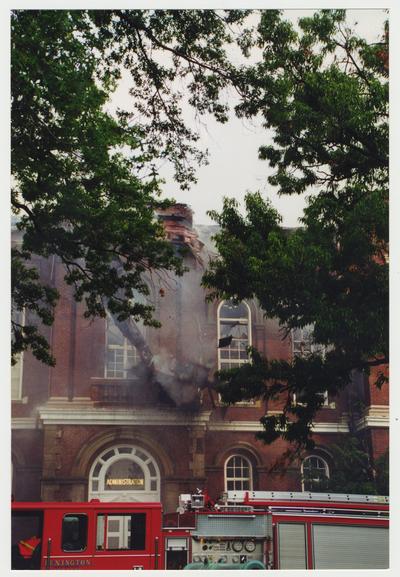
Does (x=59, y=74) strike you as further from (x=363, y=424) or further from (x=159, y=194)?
(x=363, y=424)

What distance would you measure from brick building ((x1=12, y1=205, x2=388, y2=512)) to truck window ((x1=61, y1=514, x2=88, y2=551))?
244cm

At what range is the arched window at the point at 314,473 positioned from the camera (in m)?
13.4

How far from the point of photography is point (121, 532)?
1097 centimetres

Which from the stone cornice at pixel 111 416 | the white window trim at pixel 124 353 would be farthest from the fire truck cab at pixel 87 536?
the white window trim at pixel 124 353

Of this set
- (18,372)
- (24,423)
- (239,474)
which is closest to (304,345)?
(239,474)

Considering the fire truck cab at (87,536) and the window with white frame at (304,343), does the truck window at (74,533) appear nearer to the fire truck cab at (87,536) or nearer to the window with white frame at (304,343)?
the fire truck cab at (87,536)

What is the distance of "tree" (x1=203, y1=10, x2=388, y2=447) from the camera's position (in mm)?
12398

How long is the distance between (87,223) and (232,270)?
2663mm

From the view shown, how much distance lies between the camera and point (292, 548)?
11.4 meters

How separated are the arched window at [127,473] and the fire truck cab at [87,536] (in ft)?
8.86

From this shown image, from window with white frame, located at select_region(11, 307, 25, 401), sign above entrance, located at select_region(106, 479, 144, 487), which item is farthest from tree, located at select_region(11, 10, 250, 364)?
sign above entrance, located at select_region(106, 479, 144, 487)

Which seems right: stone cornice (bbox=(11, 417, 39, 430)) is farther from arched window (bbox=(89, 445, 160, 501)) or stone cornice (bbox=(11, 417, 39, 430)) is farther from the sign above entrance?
the sign above entrance

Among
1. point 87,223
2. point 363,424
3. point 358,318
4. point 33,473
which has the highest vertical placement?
point 87,223
